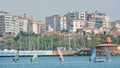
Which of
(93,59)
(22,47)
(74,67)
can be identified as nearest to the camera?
(74,67)

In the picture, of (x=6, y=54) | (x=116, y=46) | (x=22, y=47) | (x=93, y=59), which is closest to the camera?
(x=93, y=59)

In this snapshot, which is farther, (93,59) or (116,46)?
(116,46)

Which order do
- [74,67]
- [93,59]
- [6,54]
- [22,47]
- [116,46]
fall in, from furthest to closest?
[22,47] → [116,46] → [6,54] → [93,59] → [74,67]

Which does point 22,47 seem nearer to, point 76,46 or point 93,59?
point 76,46

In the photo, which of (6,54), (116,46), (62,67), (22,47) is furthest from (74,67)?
(22,47)

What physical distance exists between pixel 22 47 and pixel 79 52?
23135 millimetres

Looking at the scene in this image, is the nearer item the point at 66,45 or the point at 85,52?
the point at 85,52

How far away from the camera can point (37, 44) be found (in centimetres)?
19900

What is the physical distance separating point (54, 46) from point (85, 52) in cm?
2018

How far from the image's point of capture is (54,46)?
195m

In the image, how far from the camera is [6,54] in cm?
16825

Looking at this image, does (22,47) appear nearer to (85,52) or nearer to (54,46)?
(54,46)

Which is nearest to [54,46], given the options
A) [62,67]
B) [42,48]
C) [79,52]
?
[42,48]

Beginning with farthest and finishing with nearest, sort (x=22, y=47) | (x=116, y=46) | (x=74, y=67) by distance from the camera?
(x=22, y=47), (x=116, y=46), (x=74, y=67)
